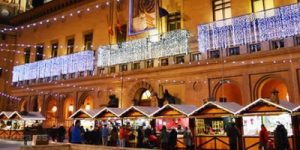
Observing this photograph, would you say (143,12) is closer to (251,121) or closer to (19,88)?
(251,121)

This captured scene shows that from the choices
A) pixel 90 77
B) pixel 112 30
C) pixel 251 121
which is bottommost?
pixel 251 121

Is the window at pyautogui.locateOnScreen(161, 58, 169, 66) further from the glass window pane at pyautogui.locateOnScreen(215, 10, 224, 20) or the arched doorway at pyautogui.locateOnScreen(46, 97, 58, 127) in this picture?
the arched doorway at pyautogui.locateOnScreen(46, 97, 58, 127)

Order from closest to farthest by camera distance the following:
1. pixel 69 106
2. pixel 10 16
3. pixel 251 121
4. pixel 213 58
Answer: pixel 251 121, pixel 213 58, pixel 69 106, pixel 10 16

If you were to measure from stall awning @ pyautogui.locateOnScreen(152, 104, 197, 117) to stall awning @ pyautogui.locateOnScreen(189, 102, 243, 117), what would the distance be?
54 cm

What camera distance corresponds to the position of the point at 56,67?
30078mm

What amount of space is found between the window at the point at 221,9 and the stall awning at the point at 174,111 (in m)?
6.87

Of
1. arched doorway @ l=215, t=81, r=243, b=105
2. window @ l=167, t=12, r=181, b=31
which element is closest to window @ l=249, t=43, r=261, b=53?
arched doorway @ l=215, t=81, r=243, b=105

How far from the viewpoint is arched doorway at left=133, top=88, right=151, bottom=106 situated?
78.8 ft

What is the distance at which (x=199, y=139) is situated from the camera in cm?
1683

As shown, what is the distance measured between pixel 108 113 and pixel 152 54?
17.7ft

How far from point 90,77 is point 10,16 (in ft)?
62.0

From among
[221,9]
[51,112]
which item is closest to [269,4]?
[221,9]

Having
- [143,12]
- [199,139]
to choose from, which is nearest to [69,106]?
[143,12]

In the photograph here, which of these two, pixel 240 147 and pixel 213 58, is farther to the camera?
pixel 213 58
